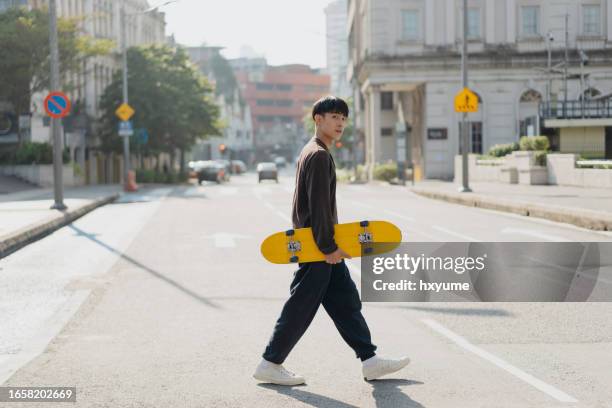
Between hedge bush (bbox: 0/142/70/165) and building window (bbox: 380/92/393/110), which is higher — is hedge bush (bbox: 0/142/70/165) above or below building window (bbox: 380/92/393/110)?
below

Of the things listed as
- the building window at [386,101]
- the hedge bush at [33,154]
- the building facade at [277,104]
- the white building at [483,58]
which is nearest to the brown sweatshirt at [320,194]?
the hedge bush at [33,154]

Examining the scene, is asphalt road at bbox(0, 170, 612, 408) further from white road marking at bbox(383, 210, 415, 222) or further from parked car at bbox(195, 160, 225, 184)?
parked car at bbox(195, 160, 225, 184)

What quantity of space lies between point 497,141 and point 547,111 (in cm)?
1411

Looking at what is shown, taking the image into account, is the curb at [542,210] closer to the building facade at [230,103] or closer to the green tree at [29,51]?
the green tree at [29,51]

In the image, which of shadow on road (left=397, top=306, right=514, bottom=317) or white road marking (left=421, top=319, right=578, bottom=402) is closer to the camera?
white road marking (left=421, top=319, right=578, bottom=402)

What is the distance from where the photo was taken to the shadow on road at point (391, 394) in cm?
577

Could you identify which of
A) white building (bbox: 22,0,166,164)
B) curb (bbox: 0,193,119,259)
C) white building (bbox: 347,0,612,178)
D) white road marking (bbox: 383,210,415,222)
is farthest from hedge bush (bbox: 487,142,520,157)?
curb (bbox: 0,193,119,259)

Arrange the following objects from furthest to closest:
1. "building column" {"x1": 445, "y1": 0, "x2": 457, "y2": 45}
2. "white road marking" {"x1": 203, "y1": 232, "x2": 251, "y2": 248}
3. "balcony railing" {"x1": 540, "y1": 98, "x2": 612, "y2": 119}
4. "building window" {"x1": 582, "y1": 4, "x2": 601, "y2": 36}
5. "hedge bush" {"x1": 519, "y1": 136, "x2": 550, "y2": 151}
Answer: "building column" {"x1": 445, "y1": 0, "x2": 457, "y2": 45}, "building window" {"x1": 582, "y1": 4, "x2": 601, "y2": 36}, "balcony railing" {"x1": 540, "y1": 98, "x2": 612, "y2": 119}, "hedge bush" {"x1": 519, "y1": 136, "x2": 550, "y2": 151}, "white road marking" {"x1": 203, "y1": 232, "x2": 251, "y2": 248}

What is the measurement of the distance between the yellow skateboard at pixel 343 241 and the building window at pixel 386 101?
6782cm

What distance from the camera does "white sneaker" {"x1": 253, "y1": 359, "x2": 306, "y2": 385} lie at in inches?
248

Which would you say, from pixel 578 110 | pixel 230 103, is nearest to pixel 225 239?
pixel 578 110

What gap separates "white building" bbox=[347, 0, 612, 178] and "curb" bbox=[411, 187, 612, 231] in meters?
25.7

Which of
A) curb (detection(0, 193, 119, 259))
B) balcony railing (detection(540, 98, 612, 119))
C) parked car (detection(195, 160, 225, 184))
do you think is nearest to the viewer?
curb (detection(0, 193, 119, 259))

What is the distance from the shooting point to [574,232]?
17.2 m
